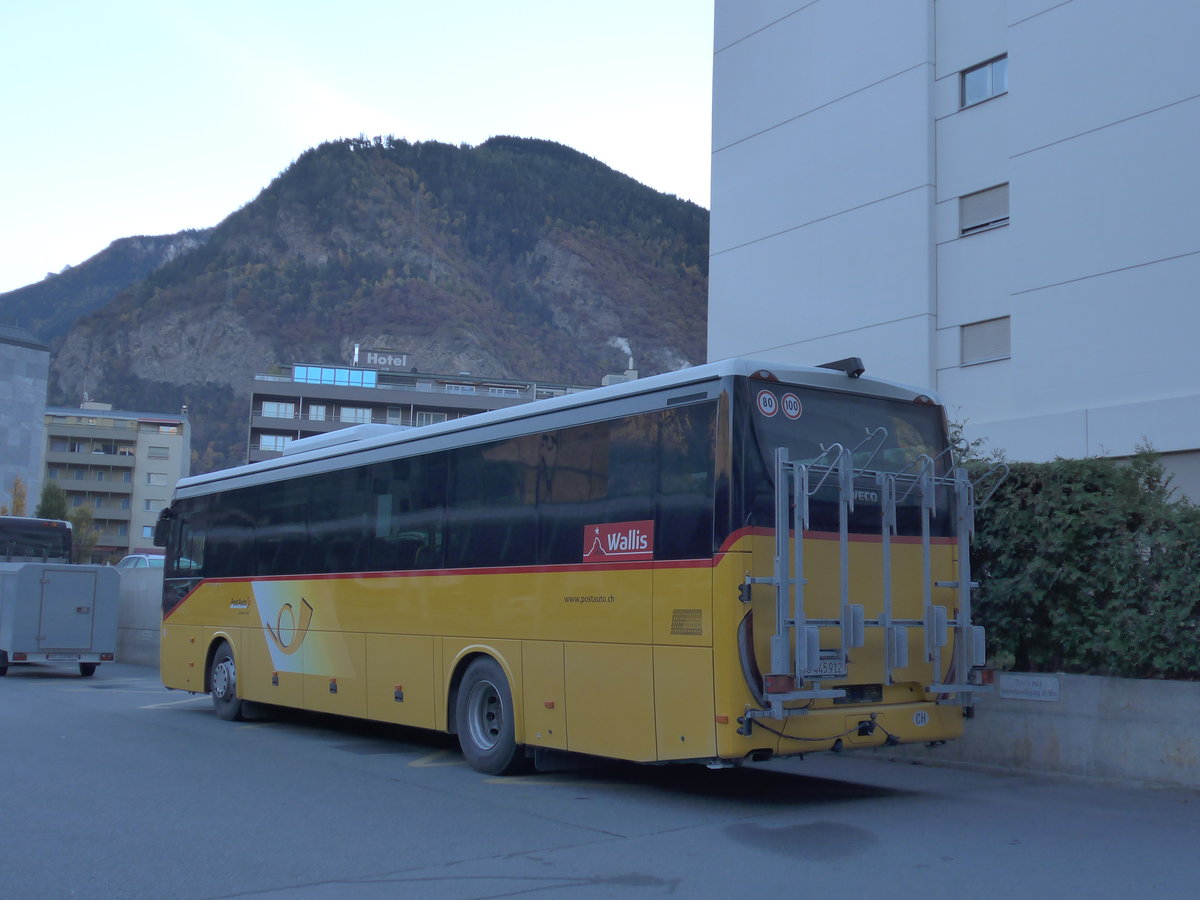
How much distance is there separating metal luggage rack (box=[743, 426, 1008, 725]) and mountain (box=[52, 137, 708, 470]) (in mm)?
147901

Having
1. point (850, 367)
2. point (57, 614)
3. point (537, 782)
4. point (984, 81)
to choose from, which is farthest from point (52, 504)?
point (850, 367)

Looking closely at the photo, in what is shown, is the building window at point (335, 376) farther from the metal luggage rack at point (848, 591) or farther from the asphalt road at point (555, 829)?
the metal luggage rack at point (848, 591)

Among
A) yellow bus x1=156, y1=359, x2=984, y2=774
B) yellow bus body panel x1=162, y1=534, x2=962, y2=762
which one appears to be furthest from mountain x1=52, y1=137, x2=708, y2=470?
yellow bus x1=156, y1=359, x2=984, y2=774

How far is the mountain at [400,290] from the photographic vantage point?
548 feet

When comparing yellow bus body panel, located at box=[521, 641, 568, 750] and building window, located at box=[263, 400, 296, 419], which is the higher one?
building window, located at box=[263, 400, 296, 419]

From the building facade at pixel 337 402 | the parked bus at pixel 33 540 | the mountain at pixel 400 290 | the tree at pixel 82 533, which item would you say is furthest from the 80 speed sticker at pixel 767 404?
the mountain at pixel 400 290

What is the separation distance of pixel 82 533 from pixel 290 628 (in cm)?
9246

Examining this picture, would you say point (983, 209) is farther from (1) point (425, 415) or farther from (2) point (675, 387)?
(1) point (425, 415)

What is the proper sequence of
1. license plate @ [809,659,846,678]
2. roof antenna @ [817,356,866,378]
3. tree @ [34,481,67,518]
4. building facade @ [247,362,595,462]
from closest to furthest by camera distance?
license plate @ [809,659,846,678] → roof antenna @ [817,356,866,378] → tree @ [34,481,67,518] → building facade @ [247,362,595,462]

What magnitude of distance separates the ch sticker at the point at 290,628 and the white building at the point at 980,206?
40.7 feet

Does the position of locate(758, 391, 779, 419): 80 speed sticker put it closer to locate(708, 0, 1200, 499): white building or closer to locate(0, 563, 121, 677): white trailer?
locate(708, 0, 1200, 499): white building

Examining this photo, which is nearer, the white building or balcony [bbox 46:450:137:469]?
the white building

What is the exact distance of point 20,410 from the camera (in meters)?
89.0

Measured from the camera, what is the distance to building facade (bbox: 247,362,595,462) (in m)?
98.9
